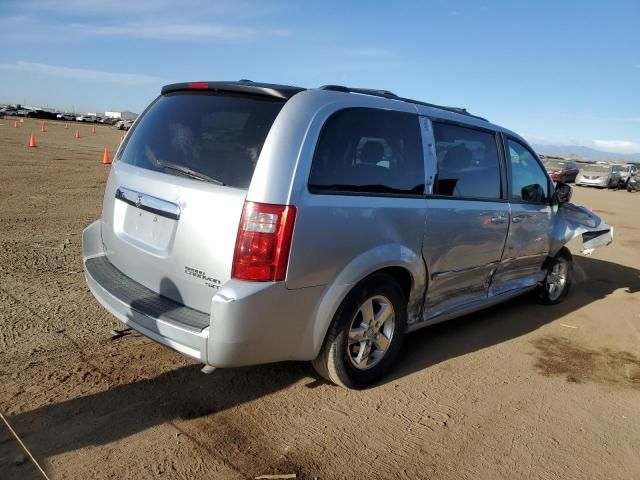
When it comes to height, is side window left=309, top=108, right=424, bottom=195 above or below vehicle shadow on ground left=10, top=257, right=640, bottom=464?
above

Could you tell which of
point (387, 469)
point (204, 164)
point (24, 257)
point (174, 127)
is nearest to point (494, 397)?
point (387, 469)

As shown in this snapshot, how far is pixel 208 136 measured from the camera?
128 inches

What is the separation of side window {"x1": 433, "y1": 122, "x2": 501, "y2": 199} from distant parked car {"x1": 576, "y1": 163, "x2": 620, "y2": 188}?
2887cm

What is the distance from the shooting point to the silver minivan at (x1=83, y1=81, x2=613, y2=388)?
2895 millimetres

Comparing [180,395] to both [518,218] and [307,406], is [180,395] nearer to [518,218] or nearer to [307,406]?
[307,406]

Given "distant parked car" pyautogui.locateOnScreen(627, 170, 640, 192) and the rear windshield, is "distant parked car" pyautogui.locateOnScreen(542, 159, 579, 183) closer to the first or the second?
"distant parked car" pyautogui.locateOnScreen(627, 170, 640, 192)

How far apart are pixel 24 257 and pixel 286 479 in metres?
4.39

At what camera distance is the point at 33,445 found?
107 inches

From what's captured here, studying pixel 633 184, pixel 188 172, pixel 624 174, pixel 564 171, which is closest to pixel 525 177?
pixel 188 172

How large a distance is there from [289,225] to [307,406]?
1.23 metres

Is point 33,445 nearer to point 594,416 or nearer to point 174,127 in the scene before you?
point 174,127

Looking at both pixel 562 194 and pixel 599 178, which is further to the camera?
pixel 599 178

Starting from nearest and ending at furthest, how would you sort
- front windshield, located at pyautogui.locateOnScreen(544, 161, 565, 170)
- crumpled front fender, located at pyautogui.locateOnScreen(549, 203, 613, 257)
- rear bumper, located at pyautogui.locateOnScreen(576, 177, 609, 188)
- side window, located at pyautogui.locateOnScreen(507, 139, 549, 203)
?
side window, located at pyautogui.locateOnScreen(507, 139, 549, 203) → crumpled front fender, located at pyautogui.locateOnScreen(549, 203, 613, 257) → rear bumper, located at pyautogui.locateOnScreen(576, 177, 609, 188) → front windshield, located at pyautogui.locateOnScreen(544, 161, 565, 170)

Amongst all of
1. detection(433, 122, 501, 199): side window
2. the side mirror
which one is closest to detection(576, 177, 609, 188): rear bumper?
the side mirror
